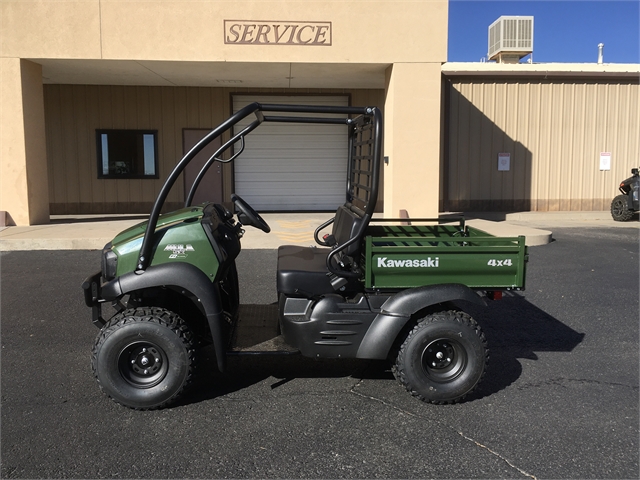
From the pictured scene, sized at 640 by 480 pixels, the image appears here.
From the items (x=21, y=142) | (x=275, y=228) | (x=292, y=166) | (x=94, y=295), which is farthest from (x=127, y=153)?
(x=94, y=295)

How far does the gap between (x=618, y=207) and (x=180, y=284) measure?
13.1 m

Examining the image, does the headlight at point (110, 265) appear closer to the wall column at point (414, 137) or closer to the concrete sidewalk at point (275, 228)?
the concrete sidewalk at point (275, 228)

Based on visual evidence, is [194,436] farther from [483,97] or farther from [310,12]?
[483,97]

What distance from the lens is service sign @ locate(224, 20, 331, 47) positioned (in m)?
11.7

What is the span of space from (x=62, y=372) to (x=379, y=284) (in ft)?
8.30

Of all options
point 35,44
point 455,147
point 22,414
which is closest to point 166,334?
point 22,414

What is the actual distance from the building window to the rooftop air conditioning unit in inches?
446

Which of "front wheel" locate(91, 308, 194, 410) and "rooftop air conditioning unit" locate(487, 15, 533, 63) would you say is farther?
"rooftop air conditioning unit" locate(487, 15, 533, 63)

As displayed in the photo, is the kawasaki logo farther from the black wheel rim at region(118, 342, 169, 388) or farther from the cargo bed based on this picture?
the black wheel rim at region(118, 342, 169, 388)

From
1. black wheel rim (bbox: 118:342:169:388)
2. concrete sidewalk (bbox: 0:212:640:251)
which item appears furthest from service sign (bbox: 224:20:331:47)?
black wheel rim (bbox: 118:342:169:388)

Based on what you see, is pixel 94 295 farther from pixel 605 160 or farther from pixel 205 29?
pixel 605 160

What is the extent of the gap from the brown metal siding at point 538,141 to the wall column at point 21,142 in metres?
9.87

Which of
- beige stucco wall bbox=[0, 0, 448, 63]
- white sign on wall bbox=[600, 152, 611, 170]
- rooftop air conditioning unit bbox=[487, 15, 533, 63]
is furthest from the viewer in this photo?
rooftop air conditioning unit bbox=[487, 15, 533, 63]

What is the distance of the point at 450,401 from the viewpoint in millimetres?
3895
